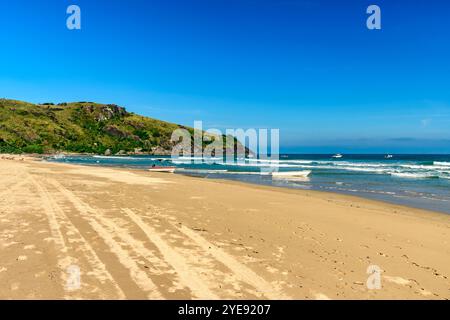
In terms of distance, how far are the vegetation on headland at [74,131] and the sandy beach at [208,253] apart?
11307 cm

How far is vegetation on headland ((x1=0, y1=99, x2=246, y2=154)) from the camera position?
429 feet

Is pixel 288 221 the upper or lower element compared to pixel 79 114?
lower

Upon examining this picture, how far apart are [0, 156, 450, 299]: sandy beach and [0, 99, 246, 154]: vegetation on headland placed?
371 feet

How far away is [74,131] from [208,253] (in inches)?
6635

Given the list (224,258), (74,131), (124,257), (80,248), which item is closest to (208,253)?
(224,258)

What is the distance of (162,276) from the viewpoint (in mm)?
5711

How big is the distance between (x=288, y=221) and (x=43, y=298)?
795cm

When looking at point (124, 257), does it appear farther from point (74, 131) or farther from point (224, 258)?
point (74, 131)

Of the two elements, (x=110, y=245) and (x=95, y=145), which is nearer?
(x=110, y=245)

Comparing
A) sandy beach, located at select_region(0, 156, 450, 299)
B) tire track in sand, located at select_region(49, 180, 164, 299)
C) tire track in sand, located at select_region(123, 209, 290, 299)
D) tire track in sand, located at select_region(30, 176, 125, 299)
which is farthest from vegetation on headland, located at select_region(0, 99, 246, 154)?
tire track in sand, located at select_region(123, 209, 290, 299)

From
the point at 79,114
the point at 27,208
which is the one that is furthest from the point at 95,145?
the point at 27,208

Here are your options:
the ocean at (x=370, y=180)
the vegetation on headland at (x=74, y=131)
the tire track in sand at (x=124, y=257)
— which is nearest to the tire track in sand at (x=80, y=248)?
the tire track in sand at (x=124, y=257)

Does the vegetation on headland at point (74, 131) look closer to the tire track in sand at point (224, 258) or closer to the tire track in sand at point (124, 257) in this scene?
the tire track in sand at point (124, 257)
